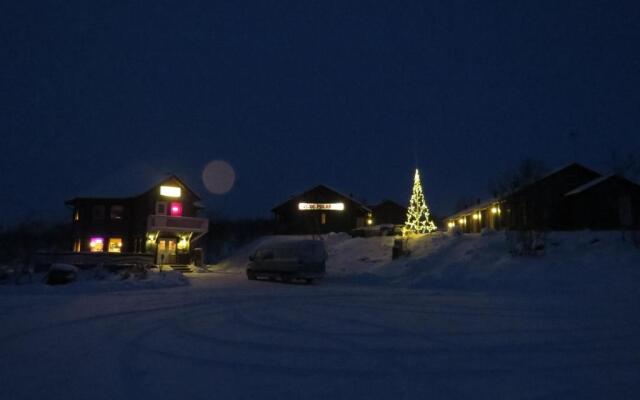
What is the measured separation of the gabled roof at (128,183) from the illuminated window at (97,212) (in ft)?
2.84

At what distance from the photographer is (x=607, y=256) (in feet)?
64.6

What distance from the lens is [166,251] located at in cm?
3338

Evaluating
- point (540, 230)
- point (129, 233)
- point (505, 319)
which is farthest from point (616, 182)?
point (129, 233)

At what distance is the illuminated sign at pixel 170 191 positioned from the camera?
116 feet

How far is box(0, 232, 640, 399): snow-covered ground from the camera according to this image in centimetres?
504

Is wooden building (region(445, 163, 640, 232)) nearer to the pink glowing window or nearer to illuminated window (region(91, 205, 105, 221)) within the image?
the pink glowing window

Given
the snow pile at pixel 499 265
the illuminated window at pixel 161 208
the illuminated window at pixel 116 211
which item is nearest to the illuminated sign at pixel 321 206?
the illuminated window at pixel 161 208

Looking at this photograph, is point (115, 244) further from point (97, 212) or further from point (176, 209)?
point (176, 209)

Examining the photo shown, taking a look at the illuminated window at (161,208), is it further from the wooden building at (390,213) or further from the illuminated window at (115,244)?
the wooden building at (390,213)

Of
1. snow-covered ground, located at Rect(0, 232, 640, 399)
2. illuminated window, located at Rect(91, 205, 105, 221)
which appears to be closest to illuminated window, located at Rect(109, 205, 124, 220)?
illuminated window, located at Rect(91, 205, 105, 221)

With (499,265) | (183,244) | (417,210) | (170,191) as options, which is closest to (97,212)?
(170,191)

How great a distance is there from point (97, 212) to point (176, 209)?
5.84m

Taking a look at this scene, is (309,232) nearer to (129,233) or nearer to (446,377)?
(129,233)

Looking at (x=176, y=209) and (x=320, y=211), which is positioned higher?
(x=320, y=211)
